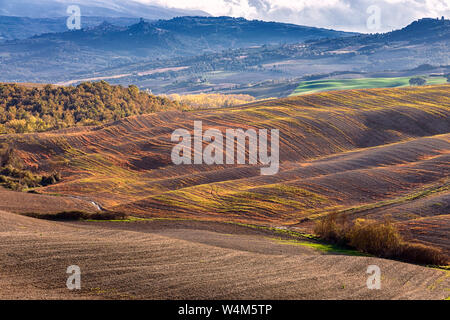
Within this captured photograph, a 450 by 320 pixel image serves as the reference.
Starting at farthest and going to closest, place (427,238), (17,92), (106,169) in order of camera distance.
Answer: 1. (17,92)
2. (106,169)
3. (427,238)

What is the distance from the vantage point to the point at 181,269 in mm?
39562

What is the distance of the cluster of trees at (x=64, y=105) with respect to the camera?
6107 inches

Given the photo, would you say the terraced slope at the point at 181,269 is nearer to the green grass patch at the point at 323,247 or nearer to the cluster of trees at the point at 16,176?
the green grass patch at the point at 323,247

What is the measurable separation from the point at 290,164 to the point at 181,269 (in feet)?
189

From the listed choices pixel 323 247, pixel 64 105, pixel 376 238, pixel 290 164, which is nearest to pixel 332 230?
pixel 323 247

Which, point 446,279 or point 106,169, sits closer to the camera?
point 446,279

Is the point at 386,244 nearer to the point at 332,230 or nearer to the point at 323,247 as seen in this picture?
the point at 323,247

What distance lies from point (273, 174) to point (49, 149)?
40.8 m

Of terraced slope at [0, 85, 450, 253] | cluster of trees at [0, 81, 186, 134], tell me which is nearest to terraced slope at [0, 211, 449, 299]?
terraced slope at [0, 85, 450, 253]

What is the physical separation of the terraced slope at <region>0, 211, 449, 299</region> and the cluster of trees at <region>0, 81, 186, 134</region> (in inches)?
4109

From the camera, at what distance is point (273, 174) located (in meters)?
87.7
